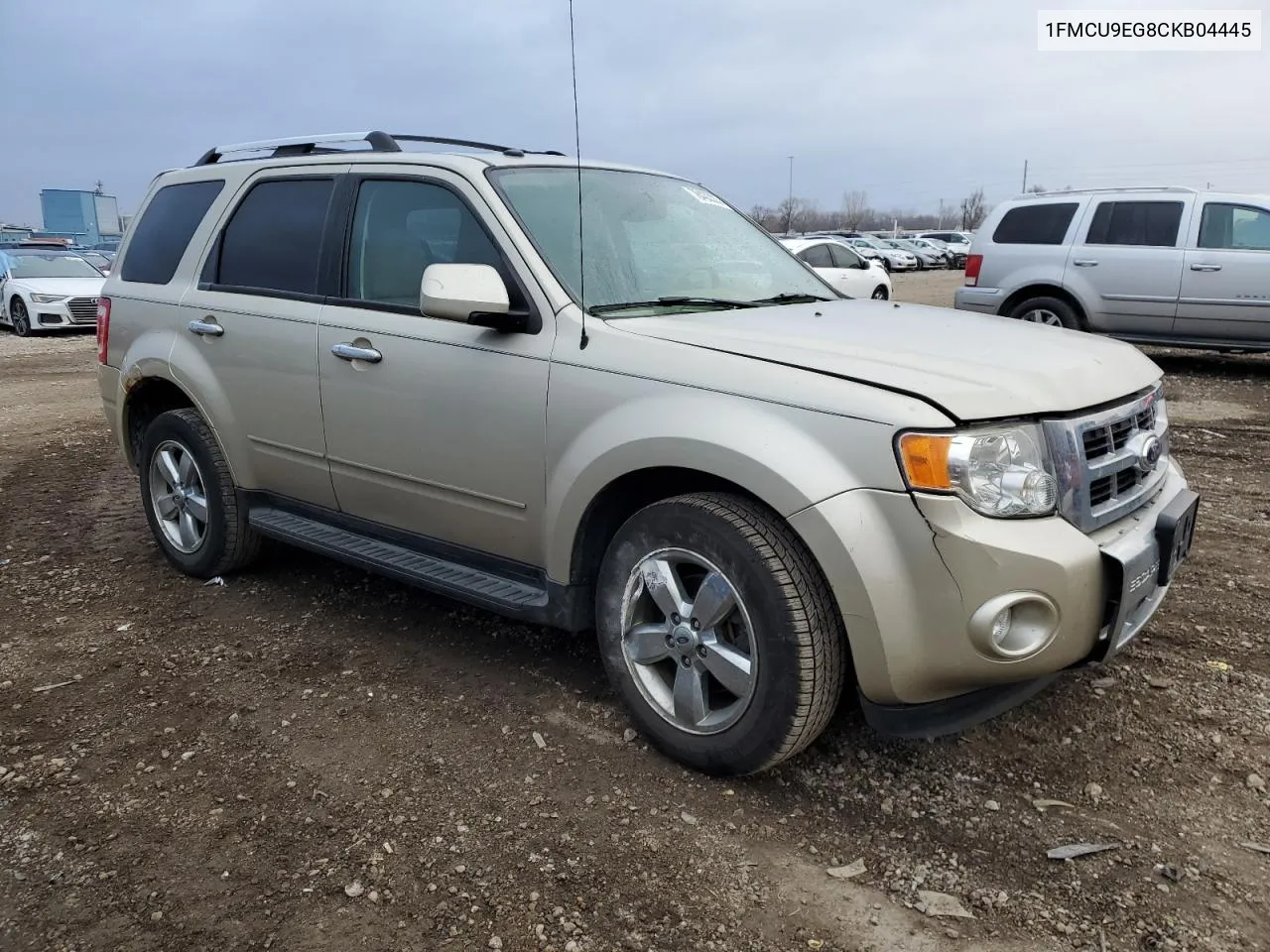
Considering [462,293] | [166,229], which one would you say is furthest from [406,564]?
[166,229]

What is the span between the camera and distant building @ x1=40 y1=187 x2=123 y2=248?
163 feet

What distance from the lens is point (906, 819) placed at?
2.77 meters

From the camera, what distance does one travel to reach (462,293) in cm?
308

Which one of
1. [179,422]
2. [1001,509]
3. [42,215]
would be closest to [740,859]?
[1001,509]

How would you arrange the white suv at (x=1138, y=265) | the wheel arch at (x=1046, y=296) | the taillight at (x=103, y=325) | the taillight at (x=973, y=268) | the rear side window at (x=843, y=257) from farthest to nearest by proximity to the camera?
the rear side window at (x=843, y=257) < the taillight at (x=973, y=268) < the wheel arch at (x=1046, y=296) < the white suv at (x=1138, y=265) < the taillight at (x=103, y=325)

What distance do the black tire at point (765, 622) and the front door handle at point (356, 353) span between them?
4.14 feet

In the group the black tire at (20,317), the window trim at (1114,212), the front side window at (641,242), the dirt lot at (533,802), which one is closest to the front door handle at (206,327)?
the dirt lot at (533,802)

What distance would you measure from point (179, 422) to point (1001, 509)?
11.8ft

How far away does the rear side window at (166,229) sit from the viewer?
4.57m

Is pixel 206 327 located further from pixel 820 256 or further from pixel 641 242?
pixel 820 256

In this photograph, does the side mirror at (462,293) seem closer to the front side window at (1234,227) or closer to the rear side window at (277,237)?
the rear side window at (277,237)

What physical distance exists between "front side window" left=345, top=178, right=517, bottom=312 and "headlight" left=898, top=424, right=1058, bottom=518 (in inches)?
64.0

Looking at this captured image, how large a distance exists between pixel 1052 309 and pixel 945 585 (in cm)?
918

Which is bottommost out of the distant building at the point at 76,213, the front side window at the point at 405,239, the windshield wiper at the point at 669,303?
the windshield wiper at the point at 669,303
